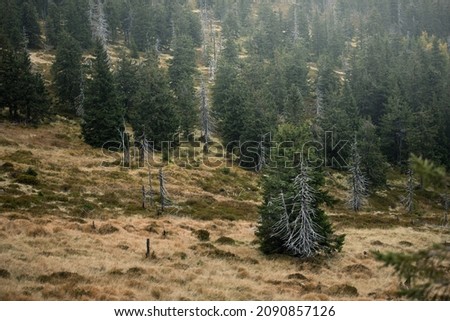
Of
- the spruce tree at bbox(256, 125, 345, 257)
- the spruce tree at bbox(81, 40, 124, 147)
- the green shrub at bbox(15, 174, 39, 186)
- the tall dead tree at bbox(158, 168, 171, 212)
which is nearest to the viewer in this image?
the spruce tree at bbox(256, 125, 345, 257)

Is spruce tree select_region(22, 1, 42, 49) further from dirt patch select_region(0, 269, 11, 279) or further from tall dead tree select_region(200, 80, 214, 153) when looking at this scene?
dirt patch select_region(0, 269, 11, 279)

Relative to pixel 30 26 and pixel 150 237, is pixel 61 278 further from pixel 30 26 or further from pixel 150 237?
pixel 30 26

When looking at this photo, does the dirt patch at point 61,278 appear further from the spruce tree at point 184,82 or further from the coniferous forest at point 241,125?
the spruce tree at point 184,82

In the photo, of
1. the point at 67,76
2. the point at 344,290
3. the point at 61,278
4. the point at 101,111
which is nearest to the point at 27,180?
the point at 101,111

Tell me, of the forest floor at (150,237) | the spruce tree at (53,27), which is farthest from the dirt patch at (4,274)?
the spruce tree at (53,27)

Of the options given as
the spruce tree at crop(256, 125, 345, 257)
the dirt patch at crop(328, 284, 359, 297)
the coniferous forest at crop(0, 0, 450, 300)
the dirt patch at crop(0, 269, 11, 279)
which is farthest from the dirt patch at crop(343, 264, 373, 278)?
the dirt patch at crop(0, 269, 11, 279)

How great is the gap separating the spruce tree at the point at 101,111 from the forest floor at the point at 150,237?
2363mm

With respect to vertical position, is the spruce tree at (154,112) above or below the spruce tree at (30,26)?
below

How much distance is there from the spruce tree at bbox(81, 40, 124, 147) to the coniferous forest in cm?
17

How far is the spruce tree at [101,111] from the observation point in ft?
166

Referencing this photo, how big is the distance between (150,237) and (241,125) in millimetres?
35483

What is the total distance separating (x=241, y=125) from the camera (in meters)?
58.3

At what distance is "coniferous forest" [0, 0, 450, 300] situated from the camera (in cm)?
2558
